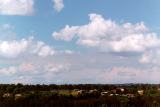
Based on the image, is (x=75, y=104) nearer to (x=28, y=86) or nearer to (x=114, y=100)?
(x=114, y=100)

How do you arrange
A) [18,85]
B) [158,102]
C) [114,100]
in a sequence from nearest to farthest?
1. [158,102]
2. [114,100]
3. [18,85]

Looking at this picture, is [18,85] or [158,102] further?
[18,85]

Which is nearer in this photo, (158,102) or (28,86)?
(158,102)

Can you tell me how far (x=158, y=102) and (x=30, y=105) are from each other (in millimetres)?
12547

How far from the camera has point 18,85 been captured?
126 meters

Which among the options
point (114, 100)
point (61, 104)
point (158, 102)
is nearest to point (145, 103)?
point (158, 102)

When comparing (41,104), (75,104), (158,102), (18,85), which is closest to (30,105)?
(41,104)

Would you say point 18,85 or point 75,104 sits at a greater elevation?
point 18,85

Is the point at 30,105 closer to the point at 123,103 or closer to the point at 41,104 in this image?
the point at 41,104

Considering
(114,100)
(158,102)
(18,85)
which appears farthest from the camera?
(18,85)

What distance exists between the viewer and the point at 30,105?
48.5 meters

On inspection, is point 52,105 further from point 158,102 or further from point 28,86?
point 28,86

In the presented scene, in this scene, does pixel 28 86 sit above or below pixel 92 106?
above

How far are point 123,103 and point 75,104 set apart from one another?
5.22 meters
